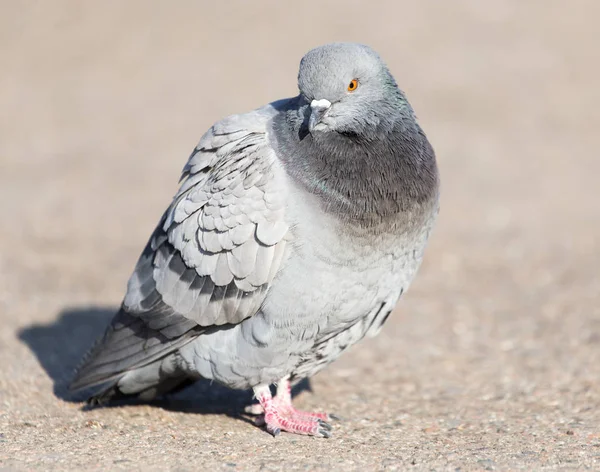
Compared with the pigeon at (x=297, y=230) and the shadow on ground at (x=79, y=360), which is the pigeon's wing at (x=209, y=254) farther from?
the shadow on ground at (x=79, y=360)

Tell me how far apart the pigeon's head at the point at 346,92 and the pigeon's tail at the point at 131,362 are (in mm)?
Answer: 1743

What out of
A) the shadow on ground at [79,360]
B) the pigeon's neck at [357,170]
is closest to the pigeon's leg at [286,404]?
the shadow on ground at [79,360]

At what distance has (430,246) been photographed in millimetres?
10562

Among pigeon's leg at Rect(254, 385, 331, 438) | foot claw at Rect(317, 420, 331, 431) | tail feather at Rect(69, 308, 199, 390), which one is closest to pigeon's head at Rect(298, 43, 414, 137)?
tail feather at Rect(69, 308, 199, 390)

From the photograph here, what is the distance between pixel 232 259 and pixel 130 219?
620 cm

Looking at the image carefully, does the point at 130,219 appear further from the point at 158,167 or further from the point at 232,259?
the point at 232,259

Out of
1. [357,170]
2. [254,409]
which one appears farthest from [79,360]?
[357,170]

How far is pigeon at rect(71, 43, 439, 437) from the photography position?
519 centimetres

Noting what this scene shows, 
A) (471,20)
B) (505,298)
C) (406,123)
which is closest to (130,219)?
(505,298)

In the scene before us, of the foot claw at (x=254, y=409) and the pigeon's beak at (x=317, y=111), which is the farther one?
the foot claw at (x=254, y=409)

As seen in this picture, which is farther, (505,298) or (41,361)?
(505,298)

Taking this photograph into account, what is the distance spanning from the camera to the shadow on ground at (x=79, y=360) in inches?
260

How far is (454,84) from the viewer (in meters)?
15.9

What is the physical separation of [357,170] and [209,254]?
3.47ft
